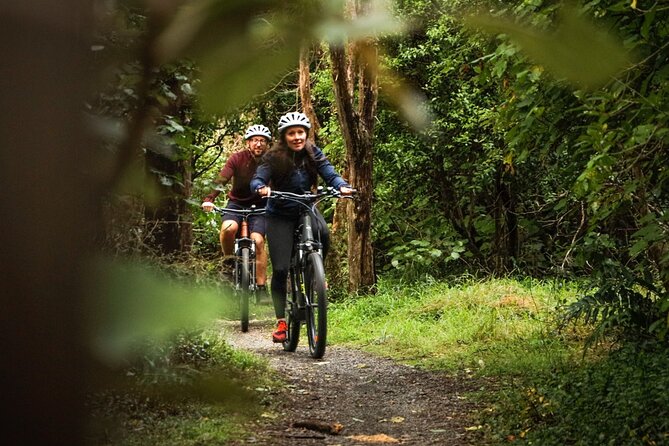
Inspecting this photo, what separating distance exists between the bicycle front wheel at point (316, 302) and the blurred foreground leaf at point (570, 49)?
5585 mm

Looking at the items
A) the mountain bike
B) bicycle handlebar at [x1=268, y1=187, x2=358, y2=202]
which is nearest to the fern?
bicycle handlebar at [x1=268, y1=187, x2=358, y2=202]

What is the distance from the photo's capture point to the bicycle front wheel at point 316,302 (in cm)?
640

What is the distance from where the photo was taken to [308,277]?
674cm

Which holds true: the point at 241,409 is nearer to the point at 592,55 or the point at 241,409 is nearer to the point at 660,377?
the point at 592,55

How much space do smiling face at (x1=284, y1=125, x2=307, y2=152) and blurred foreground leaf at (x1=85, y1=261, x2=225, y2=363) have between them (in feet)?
18.6

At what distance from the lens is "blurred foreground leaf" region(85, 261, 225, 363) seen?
0.65m

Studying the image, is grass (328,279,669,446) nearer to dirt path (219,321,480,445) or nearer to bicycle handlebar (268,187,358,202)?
dirt path (219,321,480,445)

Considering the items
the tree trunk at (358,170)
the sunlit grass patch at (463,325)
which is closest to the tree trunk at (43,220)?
the sunlit grass patch at (463,325)

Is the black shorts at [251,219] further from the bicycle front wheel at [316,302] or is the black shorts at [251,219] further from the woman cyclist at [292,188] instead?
the bicycle front wheel at [316,302]

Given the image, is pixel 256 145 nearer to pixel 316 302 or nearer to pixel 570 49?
pixel 316 302

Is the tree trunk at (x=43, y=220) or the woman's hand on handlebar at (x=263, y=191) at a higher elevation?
the woman's hand on handlebar at (x=263, y=191)

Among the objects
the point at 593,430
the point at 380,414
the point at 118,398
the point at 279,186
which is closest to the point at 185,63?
the point at 118,398

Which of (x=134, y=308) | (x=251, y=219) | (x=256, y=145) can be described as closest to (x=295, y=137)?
(x=256, y=145)

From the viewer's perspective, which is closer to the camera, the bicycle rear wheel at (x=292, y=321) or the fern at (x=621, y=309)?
the fern at (x=621, y=309)
